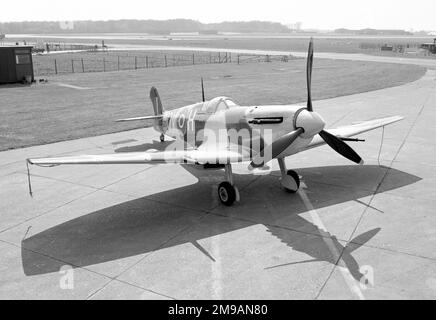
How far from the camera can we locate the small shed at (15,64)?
34.7 meters

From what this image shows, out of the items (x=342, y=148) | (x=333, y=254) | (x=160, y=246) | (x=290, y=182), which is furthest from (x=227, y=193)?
(x=333, y=254)

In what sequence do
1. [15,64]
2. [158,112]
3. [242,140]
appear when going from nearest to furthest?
[242,140] → [158,112] → [15,64]

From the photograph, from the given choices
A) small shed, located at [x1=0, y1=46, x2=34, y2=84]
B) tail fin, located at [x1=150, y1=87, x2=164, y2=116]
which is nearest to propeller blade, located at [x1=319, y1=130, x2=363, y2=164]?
tail fin, located at [x1=150, y1=87, x2=164, y2=116]

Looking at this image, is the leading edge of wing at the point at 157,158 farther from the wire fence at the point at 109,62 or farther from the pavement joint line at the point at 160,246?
the wire fence at the point at 109,62

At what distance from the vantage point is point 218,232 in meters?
9.31

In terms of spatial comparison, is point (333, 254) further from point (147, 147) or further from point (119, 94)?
point (119, 94)

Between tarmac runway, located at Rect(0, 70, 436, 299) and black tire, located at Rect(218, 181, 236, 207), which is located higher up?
black tire, located at Rect(218, 181, 236, 207)

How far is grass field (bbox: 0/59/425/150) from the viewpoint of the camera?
66.2 feet

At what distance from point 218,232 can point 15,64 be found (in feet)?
108

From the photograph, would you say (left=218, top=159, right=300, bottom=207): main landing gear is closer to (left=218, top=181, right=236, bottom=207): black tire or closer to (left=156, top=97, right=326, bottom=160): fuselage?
(left=218, top=181, right=236, bottom=207): black tire

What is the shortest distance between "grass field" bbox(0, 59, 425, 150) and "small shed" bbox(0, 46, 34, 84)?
2353mm

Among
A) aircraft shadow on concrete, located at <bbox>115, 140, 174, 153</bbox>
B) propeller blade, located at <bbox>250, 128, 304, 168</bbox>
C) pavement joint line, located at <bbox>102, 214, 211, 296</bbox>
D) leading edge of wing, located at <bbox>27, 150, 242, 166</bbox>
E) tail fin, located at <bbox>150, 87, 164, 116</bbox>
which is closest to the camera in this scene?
pavement joint line, located at <bbox>102, 214, 211, 296</bbox>

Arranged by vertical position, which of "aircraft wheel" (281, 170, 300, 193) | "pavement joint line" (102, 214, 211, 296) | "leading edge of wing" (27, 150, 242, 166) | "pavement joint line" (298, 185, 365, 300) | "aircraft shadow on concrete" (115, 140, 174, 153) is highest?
"leading edge of wing" (27, 150, 242, 166)
